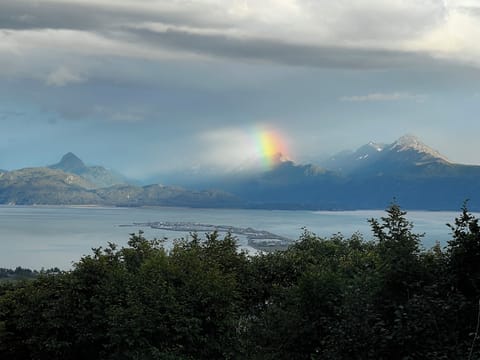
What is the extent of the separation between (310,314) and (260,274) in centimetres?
1267

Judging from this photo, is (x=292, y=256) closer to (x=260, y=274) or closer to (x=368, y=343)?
(x=260, y=274)

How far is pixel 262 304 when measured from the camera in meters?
27.8

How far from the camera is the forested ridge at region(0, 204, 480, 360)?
11.2 metres

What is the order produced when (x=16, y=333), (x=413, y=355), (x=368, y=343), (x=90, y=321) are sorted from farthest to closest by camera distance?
(x=16, y=333) → (x=90, y=321) → (x=368, y=343) → (x=413, y=355)

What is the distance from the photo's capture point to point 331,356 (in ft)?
38.1

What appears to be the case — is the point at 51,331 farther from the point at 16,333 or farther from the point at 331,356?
the point at 331,356

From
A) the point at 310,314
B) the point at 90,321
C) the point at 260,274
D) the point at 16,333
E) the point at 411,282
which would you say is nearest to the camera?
the point at 411,282

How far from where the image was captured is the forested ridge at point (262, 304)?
11188mm

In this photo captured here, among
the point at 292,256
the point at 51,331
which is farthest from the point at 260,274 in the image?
the point at 51,331

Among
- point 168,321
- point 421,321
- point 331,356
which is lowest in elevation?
point 168,321

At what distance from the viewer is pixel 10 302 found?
93.5ft

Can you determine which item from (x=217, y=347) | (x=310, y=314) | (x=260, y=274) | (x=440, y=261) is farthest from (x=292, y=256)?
(x=440, y=261)

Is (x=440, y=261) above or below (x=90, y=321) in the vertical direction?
above

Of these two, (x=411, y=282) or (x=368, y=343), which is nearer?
(x=368, y=343)
